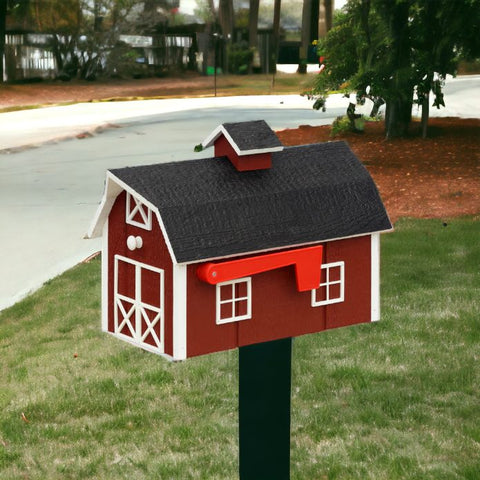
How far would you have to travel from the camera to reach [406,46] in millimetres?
15891

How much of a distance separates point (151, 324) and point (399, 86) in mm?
12550

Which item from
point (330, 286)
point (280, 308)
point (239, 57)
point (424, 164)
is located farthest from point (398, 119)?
point (280, 308)

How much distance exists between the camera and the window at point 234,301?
11.1 ft

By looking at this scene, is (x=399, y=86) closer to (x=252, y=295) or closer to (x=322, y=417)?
(x=322, y=417)

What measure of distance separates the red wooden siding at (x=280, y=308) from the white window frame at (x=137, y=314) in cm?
11

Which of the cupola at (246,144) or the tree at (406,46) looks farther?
the tree at (406,46)

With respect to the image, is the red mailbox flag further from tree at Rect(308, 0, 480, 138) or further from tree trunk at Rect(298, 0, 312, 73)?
tree trunk at Rect(298, 0, 312, 73)

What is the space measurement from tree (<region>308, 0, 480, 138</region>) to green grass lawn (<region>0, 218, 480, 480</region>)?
7016 millimetres

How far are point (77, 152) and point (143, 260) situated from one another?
54.5ft

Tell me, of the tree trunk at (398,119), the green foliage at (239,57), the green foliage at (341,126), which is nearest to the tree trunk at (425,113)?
the tree trunk at (398,119)

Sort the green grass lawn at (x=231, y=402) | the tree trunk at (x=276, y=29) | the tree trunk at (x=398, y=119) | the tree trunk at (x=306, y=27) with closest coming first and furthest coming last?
1. the green grass lawn at (x=231, y=402)
2. the tree trunk at (x=398, y=119)
3. the tree trunk at (x=306, y=27)
4. the tree trunk at (x=276, y=29)

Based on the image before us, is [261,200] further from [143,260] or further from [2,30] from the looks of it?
[2,30]

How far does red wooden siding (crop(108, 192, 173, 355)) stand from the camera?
10.9 ft

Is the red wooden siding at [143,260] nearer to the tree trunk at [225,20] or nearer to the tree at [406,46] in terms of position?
the tree at [406,46]
